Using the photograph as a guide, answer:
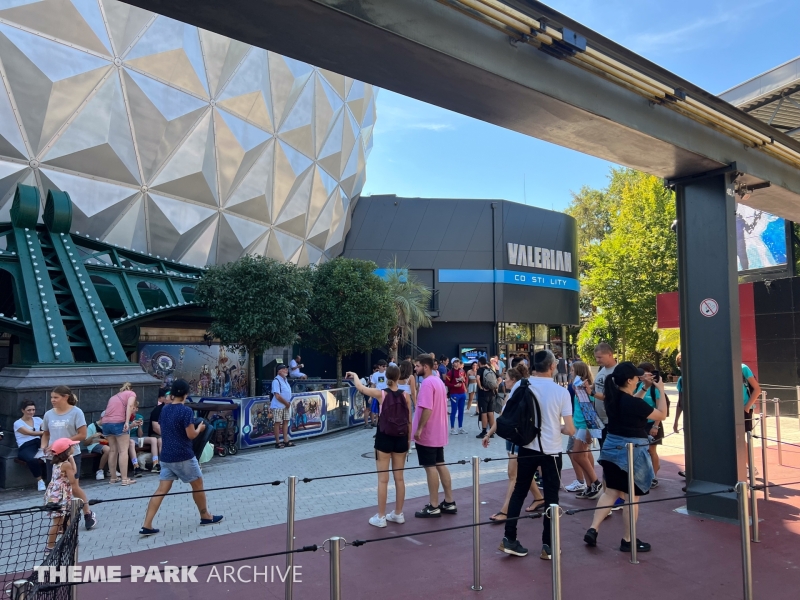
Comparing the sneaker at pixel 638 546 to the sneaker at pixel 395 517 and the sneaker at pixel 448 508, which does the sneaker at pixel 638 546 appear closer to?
the sneaker at pixel 448 508

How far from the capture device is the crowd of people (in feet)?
18.7

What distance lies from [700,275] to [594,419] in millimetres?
2253

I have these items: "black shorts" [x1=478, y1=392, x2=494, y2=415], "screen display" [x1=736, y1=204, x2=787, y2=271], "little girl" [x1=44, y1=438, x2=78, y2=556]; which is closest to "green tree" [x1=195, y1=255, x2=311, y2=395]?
"black shorts" [x1=478, y1=392, x2=494, y2=415]

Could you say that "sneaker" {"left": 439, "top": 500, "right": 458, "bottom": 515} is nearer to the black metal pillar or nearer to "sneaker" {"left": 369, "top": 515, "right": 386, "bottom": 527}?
"sneaker" {"left": 369, "top": 515, "right": 386, "bottom": 527}

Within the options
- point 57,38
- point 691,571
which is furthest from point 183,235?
point 691,571

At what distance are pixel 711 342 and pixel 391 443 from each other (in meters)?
4.01

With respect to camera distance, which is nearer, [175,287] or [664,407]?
[664,407]

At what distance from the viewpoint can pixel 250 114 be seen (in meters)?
19.9

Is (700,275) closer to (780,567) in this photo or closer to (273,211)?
(780,567)

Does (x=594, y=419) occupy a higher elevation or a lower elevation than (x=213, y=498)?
higher

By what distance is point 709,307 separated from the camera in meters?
7.11

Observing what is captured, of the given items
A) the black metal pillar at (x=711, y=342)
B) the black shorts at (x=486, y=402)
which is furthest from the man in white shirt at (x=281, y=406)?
the black metal pillar at (x=711, y=342)

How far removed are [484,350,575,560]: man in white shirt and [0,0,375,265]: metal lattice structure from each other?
14736mm

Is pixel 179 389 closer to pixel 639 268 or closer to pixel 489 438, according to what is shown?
pixel 489 438
